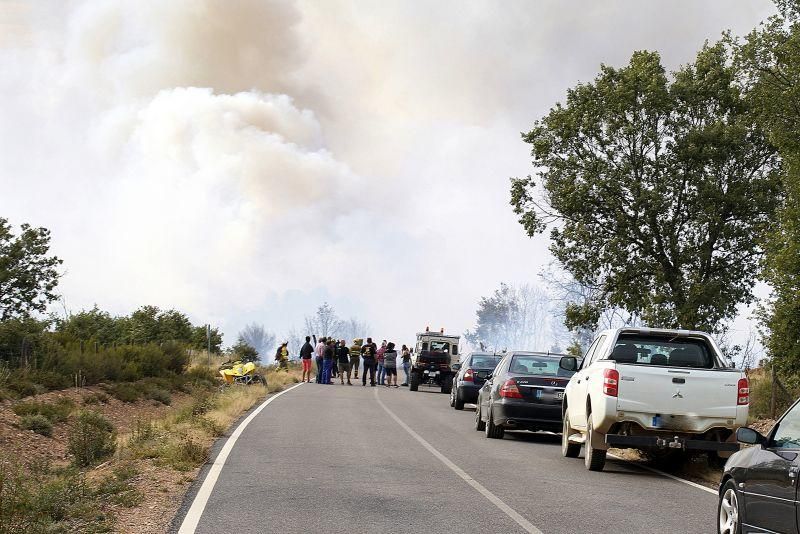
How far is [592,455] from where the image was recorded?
13.8m

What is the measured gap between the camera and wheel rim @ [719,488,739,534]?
312 inches

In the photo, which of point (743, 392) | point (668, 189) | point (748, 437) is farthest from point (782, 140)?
point (748, 437)

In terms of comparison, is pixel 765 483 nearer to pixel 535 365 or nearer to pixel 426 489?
pixel 426 489

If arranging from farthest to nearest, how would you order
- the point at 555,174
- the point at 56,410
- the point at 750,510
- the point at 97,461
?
the point at 555,174 → the point at 56,410 → the point at 97,461 → the point at 750,510

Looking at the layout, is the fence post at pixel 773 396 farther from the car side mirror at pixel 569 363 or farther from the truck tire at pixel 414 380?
the truck tire at pixel 414 380

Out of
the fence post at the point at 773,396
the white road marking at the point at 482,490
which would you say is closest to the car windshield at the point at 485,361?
the fence post at the point at 773,396

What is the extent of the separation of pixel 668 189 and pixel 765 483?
2976 cm

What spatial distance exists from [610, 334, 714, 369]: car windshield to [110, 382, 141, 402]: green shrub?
19.7m

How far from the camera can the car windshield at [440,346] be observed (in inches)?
1610

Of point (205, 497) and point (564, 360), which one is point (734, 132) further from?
point (205, 497)

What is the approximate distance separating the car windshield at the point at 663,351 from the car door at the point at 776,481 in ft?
19.4

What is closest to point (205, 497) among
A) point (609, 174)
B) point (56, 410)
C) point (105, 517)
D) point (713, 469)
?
point (105, 517)

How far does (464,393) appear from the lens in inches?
1049

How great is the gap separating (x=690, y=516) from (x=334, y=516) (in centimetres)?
358
